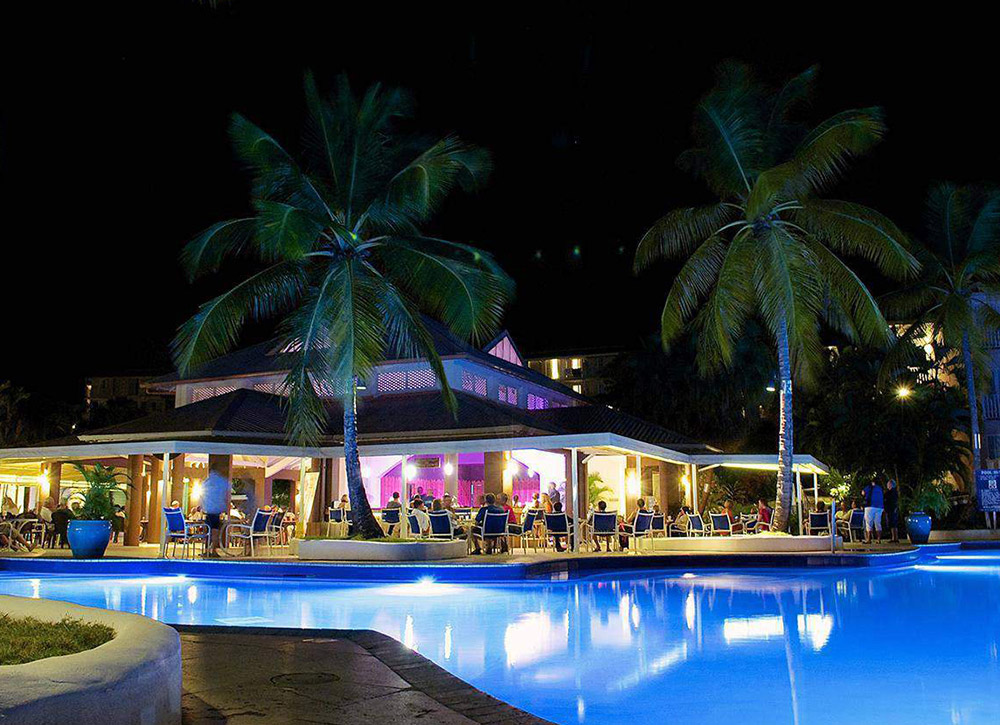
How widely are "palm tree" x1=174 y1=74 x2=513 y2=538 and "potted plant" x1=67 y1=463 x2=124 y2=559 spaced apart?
397cm

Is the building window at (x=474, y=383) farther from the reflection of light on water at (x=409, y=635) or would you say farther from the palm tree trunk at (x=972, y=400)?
the reflection of light on water at (x=409, y=635)

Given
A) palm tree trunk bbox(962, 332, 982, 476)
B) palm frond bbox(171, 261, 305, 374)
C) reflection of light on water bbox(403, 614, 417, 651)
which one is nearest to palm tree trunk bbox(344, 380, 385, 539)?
palm frond bbox(171, 261, 305, 374)

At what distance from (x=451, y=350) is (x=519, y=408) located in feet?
14.6

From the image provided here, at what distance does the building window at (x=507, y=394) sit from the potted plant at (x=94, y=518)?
1226cm

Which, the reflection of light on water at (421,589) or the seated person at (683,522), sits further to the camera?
the seated person at (683,522)

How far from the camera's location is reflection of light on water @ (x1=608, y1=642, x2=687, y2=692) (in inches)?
262

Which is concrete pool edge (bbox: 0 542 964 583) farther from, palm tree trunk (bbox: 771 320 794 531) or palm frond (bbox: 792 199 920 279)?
palm frond (bbox: 792 199 920 279)

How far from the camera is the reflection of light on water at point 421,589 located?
13.7 metres

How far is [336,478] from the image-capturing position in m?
25.5

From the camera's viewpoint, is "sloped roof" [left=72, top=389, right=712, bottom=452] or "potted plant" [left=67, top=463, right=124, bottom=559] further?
"sloped roof" [left=72, top=389, right=712, bottom=452]

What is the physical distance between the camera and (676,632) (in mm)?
9203

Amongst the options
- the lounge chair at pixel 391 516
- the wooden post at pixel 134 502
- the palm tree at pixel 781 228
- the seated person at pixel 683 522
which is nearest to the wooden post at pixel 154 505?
the wooden post at pixel 134 502

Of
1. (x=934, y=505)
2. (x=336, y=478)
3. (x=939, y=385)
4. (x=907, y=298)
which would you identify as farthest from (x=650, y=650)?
(x=939, y=385)

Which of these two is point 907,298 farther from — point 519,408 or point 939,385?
point 519,408
